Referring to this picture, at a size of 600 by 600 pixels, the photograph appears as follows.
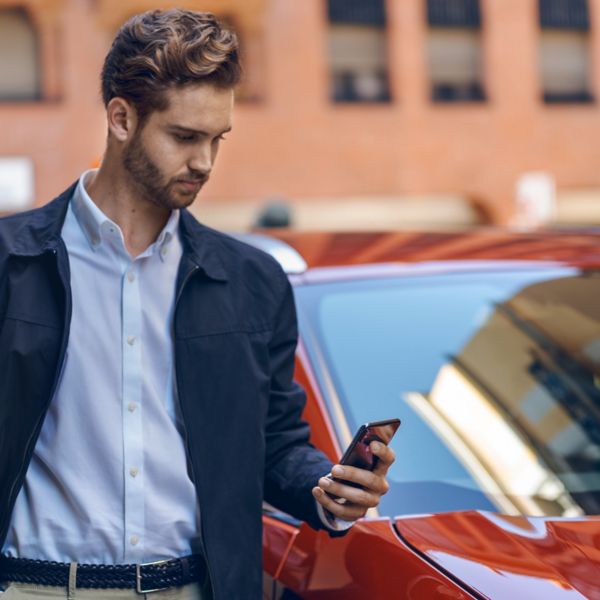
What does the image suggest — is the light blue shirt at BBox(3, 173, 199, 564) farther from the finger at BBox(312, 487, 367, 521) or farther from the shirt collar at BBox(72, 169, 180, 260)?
the finger at BBox(312, 487, 367, 521)

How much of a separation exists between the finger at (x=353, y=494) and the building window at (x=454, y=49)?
19554mm

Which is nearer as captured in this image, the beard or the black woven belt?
the black woven belt

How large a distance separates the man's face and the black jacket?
0.47 feet

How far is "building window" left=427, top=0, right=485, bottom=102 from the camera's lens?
845 inches

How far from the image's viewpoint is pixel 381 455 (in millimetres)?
2277

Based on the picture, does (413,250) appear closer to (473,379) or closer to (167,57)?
(473,379)

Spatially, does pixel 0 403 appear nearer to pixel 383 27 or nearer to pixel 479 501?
pixel 479 501

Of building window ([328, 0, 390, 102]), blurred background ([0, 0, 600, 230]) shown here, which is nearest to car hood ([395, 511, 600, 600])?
blurred background ([0, 0, 600, 230])

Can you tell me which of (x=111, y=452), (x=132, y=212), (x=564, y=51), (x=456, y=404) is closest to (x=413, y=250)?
(x=456, y=404)

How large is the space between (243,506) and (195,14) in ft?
2.94

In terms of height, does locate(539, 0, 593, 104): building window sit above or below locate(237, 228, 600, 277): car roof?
above

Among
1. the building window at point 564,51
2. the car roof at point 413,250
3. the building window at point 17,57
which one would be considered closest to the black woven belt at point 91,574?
the car roof at point 413,250

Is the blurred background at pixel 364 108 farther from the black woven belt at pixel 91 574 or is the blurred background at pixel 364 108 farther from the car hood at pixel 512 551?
the black woven belt at pixel 91 574

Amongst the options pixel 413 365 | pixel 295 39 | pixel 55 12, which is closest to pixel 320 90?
pixel 295 39
